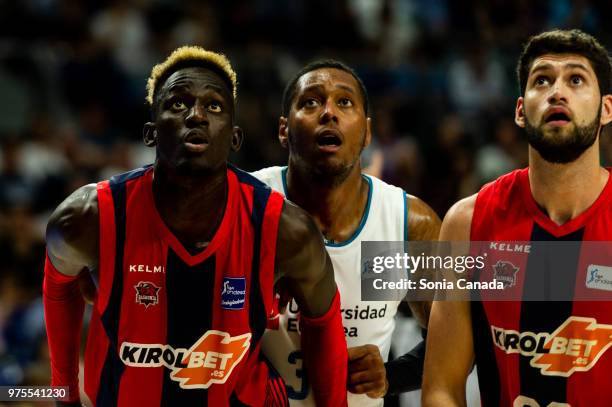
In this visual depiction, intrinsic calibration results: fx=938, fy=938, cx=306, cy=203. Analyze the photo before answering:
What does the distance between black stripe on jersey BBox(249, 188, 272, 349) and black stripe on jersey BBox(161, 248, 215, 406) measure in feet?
0.48

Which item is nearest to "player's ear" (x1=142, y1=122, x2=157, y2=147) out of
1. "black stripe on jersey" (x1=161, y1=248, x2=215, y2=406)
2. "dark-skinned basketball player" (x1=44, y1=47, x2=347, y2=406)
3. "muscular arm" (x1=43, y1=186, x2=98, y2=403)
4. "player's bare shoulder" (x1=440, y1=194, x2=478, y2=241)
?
"dark-skinned basketball player" (x1=44, y1=47, x2=347, y2=406)

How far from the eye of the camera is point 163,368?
3.32 meters

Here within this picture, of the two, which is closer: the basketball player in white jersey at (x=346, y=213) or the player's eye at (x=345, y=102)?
the basketball player in white jersey at (x=346, y=213)

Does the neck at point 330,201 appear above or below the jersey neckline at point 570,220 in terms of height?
above

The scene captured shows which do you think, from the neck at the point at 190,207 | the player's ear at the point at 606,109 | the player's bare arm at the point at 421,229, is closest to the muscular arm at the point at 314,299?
the neck at the point at 190,207

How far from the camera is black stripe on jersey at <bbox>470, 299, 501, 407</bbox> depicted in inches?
135

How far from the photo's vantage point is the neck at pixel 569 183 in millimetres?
3376

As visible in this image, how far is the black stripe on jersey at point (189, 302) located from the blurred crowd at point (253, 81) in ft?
12.3

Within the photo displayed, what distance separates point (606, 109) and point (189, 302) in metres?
1.67

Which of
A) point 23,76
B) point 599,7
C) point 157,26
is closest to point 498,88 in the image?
point 599,7

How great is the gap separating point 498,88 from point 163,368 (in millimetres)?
5789

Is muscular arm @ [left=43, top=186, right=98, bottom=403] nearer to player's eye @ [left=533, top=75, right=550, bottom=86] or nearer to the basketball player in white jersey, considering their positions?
the basketball player in white jersey

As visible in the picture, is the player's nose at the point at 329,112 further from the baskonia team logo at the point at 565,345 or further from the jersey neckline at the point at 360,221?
the baskonia team logo at the point at 565,345

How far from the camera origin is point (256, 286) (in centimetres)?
338
